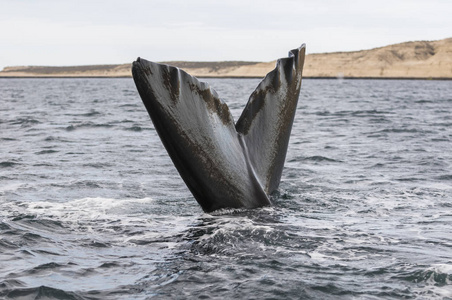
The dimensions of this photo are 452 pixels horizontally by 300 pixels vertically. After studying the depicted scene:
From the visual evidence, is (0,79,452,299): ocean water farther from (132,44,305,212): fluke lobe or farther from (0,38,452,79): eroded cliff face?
(0,38,452,79): eroded cliff face

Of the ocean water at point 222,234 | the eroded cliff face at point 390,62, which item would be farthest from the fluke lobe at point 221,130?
the eroded cliff face at point 390,62

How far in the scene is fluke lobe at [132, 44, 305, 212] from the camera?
5957 millimetres

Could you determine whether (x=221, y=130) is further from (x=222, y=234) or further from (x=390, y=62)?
(x=390, y=62)

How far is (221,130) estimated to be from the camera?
6.39 meters

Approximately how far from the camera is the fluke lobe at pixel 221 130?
235 inches

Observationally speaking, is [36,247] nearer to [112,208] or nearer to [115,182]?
[112,208]

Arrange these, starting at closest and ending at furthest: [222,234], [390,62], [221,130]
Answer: [221,130]
[222,234]
[390,62]

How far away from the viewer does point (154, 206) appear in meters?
8.47

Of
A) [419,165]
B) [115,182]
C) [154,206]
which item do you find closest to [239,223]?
[154,206]

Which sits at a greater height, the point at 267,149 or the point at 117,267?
the point at 267,149

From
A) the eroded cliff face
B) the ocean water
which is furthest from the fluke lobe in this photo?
the eroded cliff face

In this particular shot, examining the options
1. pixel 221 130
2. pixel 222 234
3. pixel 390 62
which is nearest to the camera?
pixel 221 130

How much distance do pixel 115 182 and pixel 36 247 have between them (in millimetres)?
3815

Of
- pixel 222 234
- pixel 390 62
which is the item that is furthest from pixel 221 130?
pixel 390 62
